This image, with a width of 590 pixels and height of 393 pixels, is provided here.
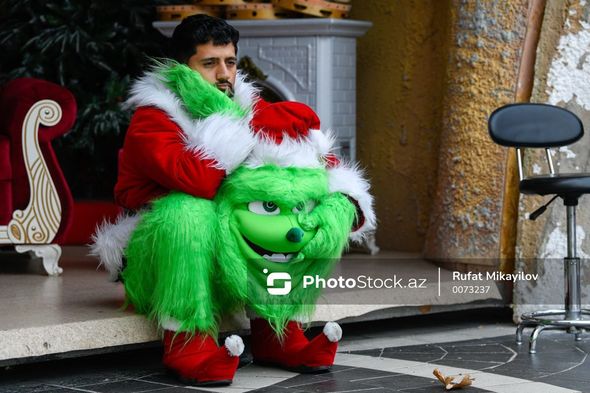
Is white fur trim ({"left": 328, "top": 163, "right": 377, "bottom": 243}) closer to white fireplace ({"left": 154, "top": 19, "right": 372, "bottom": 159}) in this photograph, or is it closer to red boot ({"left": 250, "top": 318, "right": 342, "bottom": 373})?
red boot ({"left": 250, "top": 318, "right": 342, "bottom": 373})

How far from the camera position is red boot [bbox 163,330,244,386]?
337 cm

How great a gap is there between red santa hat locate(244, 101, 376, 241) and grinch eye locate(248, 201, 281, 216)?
111 millimetres

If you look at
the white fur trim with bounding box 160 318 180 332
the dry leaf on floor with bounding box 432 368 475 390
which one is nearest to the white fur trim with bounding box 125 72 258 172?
the white fur trim with bounding box 160 318 180 332

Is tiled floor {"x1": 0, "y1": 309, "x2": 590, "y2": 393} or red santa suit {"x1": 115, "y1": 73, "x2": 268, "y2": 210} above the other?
red santa suit {"x1": 115, "y1": 73, "x2": 268, "y2": 210}

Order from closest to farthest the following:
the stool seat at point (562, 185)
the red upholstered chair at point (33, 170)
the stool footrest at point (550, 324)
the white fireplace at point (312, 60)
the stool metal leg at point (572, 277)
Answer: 1. the stool seat at point (562, 185)
2. the stool footrest at point (550, 324)
3. the stool metal leg at point (572, 277)
4. the red upholstered chair at point (33, 170)
5. the white fireplace at point (312, 60)

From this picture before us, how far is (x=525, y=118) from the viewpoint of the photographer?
4.27 m

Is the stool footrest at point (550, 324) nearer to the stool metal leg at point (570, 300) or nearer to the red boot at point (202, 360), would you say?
the stool metal leg at point (570, 300)

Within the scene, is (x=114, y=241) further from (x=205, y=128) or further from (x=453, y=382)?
(x=453, y=382)

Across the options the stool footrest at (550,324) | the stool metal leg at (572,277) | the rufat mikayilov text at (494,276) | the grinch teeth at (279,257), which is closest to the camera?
the grinch teeth at (279,257)

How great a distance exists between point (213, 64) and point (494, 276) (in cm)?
175

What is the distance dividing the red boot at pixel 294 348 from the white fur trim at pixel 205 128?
58 cm

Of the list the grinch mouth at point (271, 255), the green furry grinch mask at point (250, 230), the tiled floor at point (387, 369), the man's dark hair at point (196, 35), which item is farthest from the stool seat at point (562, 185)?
the man's dark hair at point (196, 35)

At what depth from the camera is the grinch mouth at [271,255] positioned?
11.1 ft

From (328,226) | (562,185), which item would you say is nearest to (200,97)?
(328,226)
